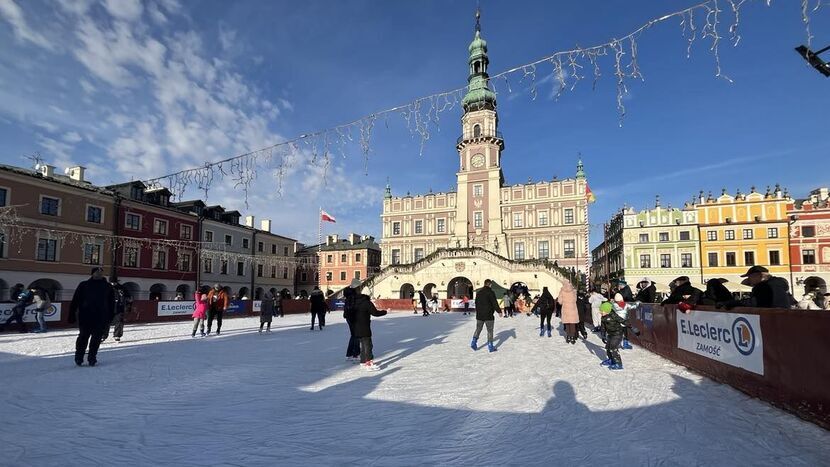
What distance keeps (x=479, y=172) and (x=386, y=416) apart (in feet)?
151

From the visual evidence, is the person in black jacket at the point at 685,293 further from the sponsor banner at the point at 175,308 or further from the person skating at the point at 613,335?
the sponsor banner at the point at 175,308

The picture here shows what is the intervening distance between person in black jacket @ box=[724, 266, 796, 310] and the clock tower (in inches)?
1634

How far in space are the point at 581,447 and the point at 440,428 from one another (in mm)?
1456

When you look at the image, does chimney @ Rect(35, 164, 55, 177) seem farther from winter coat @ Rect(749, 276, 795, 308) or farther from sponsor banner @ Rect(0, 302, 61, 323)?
winter coat @ Rect(749, 276, 795, 308)

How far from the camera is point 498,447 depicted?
4.14 metres

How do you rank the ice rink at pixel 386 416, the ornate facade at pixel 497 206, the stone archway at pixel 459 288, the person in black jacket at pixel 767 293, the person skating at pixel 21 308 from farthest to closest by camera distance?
the ornate facade at pixel 497 206, the stone archway at pixel 459 288, the person skating at pixel 21 308, the person in black jacket at pixel 767 293, the ice rink at pixel 386 416

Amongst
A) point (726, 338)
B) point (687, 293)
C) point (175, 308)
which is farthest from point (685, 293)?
point (175, 308)

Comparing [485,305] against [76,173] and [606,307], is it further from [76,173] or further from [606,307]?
[76,173]

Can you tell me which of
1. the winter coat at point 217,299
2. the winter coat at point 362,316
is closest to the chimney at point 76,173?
the winter coat at point 217,299

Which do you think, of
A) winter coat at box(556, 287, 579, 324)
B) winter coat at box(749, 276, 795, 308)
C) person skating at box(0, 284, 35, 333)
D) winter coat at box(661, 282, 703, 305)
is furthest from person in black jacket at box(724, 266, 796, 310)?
person skating at box(0, 284, 35, 333)

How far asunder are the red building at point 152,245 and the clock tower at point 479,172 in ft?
91.0

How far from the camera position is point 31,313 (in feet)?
55.2

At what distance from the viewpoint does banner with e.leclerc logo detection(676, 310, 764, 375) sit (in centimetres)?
595

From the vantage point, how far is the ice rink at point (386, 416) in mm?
3951
